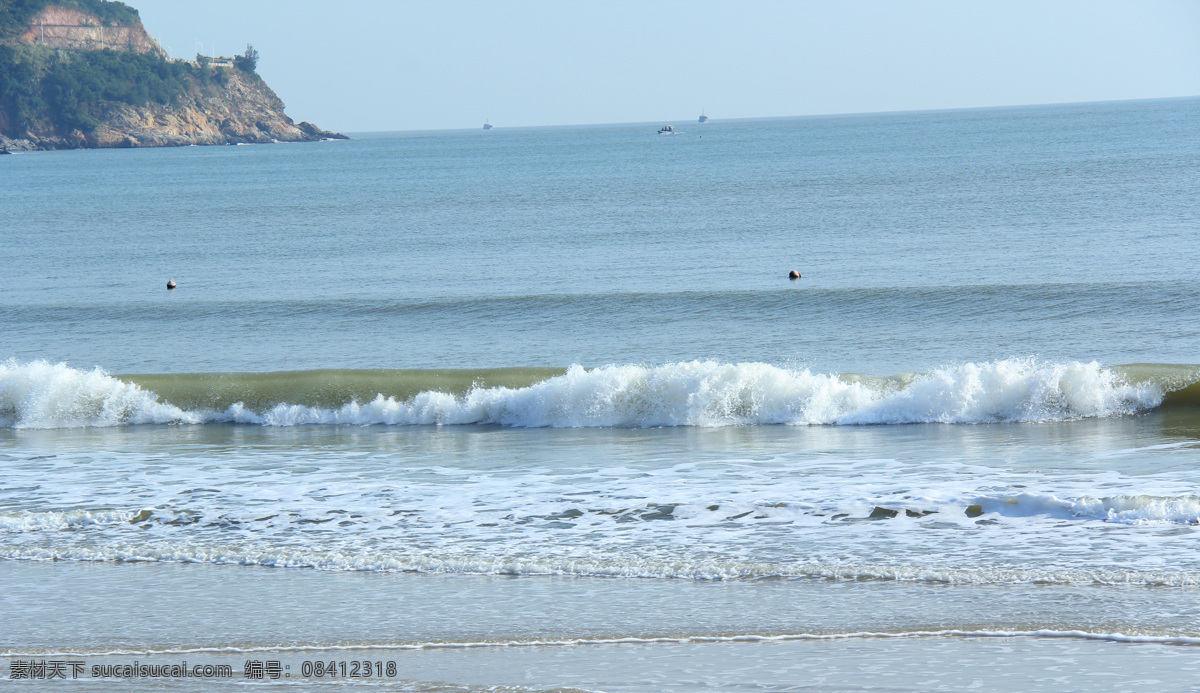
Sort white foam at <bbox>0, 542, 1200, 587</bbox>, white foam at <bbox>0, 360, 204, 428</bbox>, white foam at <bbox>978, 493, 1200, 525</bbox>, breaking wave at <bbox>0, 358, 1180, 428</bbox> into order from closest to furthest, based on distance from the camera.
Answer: white foam at <bbox>0, 542, 1200, 587</bbox> → white foam at <bbox>978, 493, 1200, 525</bbox> → breaking wave at <bbox>0, 358, 1180, 428</bbox> → white foam at <bbox>0, 360, 204, 428</bbox>

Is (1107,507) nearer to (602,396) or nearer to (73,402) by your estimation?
(602,396)

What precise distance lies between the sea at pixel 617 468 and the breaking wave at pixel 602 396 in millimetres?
56

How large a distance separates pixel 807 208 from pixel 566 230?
39.9ft

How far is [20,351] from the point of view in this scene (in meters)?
21.1

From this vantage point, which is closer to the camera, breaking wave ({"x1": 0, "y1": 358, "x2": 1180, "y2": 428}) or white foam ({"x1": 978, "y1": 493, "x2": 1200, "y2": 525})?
white foam ({"x1": 978, "y1": 493, "x2": 1200, "y2": 525})

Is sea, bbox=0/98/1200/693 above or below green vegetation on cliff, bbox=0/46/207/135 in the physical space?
below

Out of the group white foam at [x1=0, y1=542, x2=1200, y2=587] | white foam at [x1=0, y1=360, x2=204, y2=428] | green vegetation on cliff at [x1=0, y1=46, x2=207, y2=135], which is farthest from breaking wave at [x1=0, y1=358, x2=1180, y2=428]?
green vegetation on cliff at [x1=0, y1=46, x2=207, y2=135]

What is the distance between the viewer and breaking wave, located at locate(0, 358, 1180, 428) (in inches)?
566

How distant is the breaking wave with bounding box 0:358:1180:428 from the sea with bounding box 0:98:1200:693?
6 cm

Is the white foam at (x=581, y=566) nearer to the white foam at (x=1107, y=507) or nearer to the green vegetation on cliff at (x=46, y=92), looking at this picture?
the white foam at (x=1107, y=507)

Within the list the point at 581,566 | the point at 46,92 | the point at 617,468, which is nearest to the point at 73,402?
the point at 617,468

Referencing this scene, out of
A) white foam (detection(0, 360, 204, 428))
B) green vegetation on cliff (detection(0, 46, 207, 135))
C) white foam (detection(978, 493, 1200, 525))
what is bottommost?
white foam (detection(978, 493, 1200, 525))

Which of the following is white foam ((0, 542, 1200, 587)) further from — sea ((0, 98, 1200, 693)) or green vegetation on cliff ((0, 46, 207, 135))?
green vegetation on cliff ((0, 46, 207, 135))

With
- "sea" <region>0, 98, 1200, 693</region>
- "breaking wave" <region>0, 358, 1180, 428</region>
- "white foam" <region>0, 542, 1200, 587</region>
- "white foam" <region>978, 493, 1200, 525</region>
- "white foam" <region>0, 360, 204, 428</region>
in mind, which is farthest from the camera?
"white foam" <region>0, 360, 204, 428</region>
